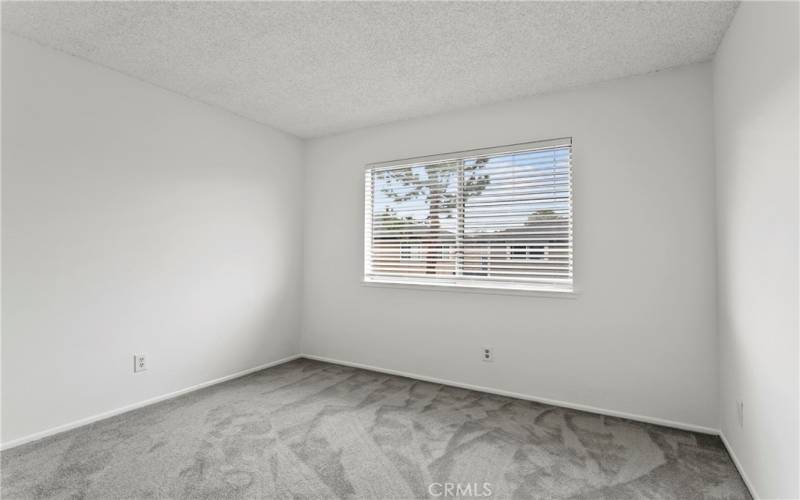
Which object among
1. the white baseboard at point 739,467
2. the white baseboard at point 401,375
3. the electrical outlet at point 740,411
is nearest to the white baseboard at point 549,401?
the white baseboard at point 401,375

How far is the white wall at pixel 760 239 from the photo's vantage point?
5.07 ft

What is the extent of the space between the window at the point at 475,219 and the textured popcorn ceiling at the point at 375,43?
628 mm

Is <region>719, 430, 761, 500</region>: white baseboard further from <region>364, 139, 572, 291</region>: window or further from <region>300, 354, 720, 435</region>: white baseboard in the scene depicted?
<region>364, 139, 572, 291</region>: window

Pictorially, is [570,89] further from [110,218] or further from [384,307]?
[110,218]

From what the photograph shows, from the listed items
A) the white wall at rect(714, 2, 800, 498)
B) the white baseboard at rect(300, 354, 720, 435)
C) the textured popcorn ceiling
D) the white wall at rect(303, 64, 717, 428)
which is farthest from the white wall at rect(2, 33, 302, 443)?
the white wall at rect(714, 2, 800, 498)

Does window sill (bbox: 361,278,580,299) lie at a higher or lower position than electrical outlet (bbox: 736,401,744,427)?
higher

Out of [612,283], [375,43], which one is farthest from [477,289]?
[375,43]

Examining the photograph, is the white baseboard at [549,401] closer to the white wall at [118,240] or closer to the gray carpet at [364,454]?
the gray carpet at [364,454]

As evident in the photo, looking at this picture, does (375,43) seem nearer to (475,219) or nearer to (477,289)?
(475,219)

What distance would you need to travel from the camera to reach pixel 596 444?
2.43 meters

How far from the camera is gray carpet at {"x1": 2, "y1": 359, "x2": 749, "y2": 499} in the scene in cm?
195

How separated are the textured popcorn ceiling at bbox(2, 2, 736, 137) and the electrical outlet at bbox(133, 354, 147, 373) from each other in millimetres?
2165

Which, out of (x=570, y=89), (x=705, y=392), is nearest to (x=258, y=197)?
(x=570, y=89)

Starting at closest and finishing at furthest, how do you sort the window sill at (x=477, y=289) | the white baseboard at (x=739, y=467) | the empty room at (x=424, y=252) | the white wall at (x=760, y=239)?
the white wall at (x=760, y=239) < the white baseboard at (x=739, y=467) < the empty room at (x=424, y=252) < the window sill at (x=477, y=289)
